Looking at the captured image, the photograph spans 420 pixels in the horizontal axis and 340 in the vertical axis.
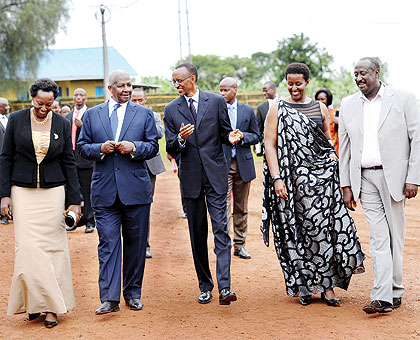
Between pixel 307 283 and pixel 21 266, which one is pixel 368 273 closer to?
pixel 307 283

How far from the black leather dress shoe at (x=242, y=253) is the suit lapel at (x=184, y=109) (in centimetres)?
301

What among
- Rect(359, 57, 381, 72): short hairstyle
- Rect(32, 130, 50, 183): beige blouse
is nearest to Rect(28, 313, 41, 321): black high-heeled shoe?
Rect(32, 130, 50, 183): beige blouse

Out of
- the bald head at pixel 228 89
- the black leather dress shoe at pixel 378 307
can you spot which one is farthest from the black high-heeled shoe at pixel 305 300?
the bald head at pixel 228 89

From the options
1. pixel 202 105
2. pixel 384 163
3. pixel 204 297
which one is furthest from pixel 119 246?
pixel 384 163

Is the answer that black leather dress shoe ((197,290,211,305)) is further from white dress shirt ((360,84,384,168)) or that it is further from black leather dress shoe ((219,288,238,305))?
white dress shirt ((360,84,384,168))

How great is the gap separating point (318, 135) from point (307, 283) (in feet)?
4.92

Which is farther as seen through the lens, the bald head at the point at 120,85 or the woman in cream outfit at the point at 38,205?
the bald head at the point at 120,85

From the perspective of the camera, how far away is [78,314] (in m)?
6.79

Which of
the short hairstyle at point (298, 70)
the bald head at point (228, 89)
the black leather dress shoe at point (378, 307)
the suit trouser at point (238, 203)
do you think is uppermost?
the short hairstyle at point (298, 70)

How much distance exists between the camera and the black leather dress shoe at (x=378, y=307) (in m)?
6.26

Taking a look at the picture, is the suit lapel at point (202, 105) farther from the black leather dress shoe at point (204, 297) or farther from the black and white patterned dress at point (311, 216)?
the black leather dress shoe at point (204, 297)

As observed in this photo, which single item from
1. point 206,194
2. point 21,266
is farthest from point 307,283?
point 21,266

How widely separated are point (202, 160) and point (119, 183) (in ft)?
2.95

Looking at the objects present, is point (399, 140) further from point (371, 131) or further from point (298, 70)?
point (298, 70)
